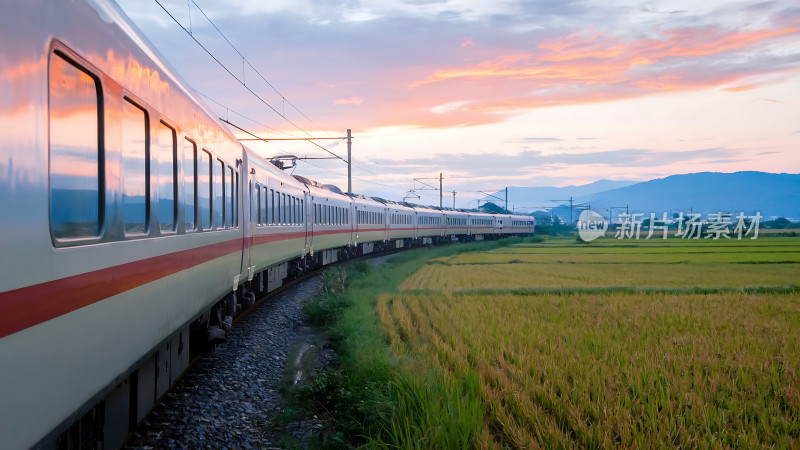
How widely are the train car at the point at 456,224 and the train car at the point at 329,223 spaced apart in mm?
25926

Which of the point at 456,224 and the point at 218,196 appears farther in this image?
the point at 456,224

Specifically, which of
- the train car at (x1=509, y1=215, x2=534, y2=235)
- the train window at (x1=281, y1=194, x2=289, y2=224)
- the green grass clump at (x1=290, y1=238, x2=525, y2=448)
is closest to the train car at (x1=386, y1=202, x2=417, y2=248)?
the train window at (x1=281, y1=194, x2=289, y2=224)

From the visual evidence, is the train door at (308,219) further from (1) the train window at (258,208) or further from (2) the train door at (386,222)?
(2) the train door at (386,222)

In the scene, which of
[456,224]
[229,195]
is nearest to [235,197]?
[229,195]

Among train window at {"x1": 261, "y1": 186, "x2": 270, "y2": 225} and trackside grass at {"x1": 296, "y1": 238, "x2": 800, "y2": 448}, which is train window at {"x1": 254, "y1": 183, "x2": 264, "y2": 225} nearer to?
train window at {"x1": 261, "y1": 186, "x2": 270, "y2": 225}

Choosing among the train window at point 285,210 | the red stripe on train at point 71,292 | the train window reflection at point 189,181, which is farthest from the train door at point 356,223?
the red stripe on train at point 71,292

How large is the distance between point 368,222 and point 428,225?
55.7 ft

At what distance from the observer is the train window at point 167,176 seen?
17.9 ft

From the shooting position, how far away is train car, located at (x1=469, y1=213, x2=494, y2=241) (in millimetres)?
63438

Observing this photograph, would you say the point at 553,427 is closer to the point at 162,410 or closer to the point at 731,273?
the point at 162,410

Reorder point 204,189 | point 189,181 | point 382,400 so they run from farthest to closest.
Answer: point 204,189 → point 189,181 → point 382,400

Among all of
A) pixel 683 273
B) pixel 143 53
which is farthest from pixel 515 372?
pixel 683 273

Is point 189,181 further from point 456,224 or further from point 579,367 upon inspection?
point 456,224

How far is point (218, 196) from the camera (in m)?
8.62
